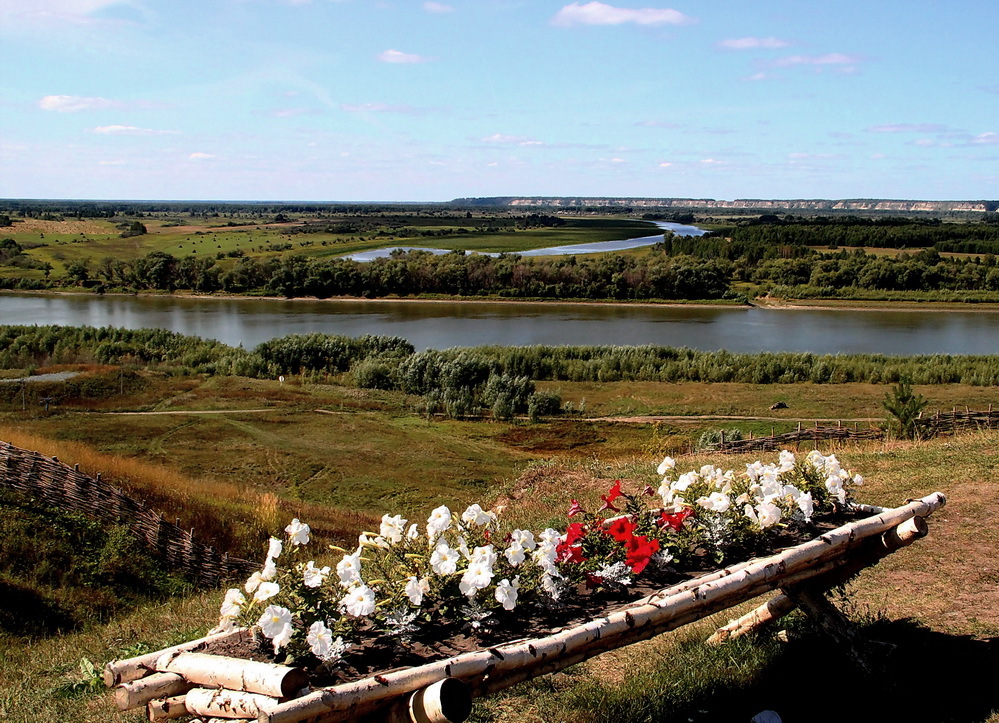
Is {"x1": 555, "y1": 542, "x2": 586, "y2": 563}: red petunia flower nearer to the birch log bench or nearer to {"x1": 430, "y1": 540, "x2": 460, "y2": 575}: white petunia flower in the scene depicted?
the birch log bench

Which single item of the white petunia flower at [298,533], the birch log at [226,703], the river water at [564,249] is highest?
the river water at [564,249]

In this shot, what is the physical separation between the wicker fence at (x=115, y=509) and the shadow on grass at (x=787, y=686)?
189 inches

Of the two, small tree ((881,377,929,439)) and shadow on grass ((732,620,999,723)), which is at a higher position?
shadow on grass ((732,620,999,723))

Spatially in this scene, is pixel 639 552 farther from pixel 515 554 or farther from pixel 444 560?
pixel 444 560

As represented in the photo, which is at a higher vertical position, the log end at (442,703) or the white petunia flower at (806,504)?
the white petunia flower at (806,504)

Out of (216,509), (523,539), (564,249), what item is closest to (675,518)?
(523,539)

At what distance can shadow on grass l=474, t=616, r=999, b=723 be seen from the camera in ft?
13.1

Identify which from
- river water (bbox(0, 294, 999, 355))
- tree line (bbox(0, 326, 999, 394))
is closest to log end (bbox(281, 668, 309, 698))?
tree line (bbox(0, 326, 999, 394))

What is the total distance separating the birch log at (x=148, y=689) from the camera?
9.49 feet

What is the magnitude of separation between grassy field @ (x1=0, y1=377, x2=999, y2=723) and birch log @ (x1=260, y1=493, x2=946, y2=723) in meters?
0.68

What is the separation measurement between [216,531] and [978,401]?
98.3ft

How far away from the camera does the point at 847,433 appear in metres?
18.6

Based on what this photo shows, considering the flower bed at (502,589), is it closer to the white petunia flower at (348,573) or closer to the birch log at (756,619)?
the white petunia flower at (348,573)

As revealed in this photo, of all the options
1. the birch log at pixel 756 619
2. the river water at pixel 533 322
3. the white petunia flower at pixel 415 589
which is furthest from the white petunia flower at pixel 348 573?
the river water at pixel 533 322
